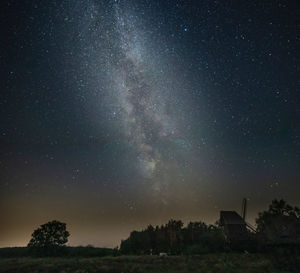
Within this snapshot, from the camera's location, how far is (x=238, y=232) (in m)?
47.5

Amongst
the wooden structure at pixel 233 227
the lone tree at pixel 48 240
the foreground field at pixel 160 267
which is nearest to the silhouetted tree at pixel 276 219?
the wooden structure at pixel 233 227

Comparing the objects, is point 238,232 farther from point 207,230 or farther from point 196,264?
point 196,264

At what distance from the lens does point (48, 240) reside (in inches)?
1908

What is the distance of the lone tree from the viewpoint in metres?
46.8

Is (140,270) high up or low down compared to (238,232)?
down

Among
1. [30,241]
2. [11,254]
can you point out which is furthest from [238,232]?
[11,254]

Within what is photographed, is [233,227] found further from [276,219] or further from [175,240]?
[276,219]

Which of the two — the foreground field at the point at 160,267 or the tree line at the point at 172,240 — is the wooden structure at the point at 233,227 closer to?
the tree line at the point at 172,240

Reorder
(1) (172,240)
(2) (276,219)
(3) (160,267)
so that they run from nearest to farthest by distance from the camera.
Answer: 1. (3) (160,267)
2. (1) (172,240)
3. (2) (276,219)

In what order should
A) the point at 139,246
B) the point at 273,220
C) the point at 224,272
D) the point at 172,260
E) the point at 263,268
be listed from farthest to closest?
the point at 273,220 < the point at 139,246 < the point at 172,260 < the point at 263,268 < the point at 224,272

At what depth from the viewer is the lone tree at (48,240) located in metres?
46.8

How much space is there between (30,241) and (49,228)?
153 inches

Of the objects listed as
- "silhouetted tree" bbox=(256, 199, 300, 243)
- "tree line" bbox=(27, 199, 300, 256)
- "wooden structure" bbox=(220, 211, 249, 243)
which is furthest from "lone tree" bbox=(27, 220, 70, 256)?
"silhouetted tree" bbox=(256, 199, 300, 243)

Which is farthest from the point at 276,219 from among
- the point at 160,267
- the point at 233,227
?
the point at 160,267
